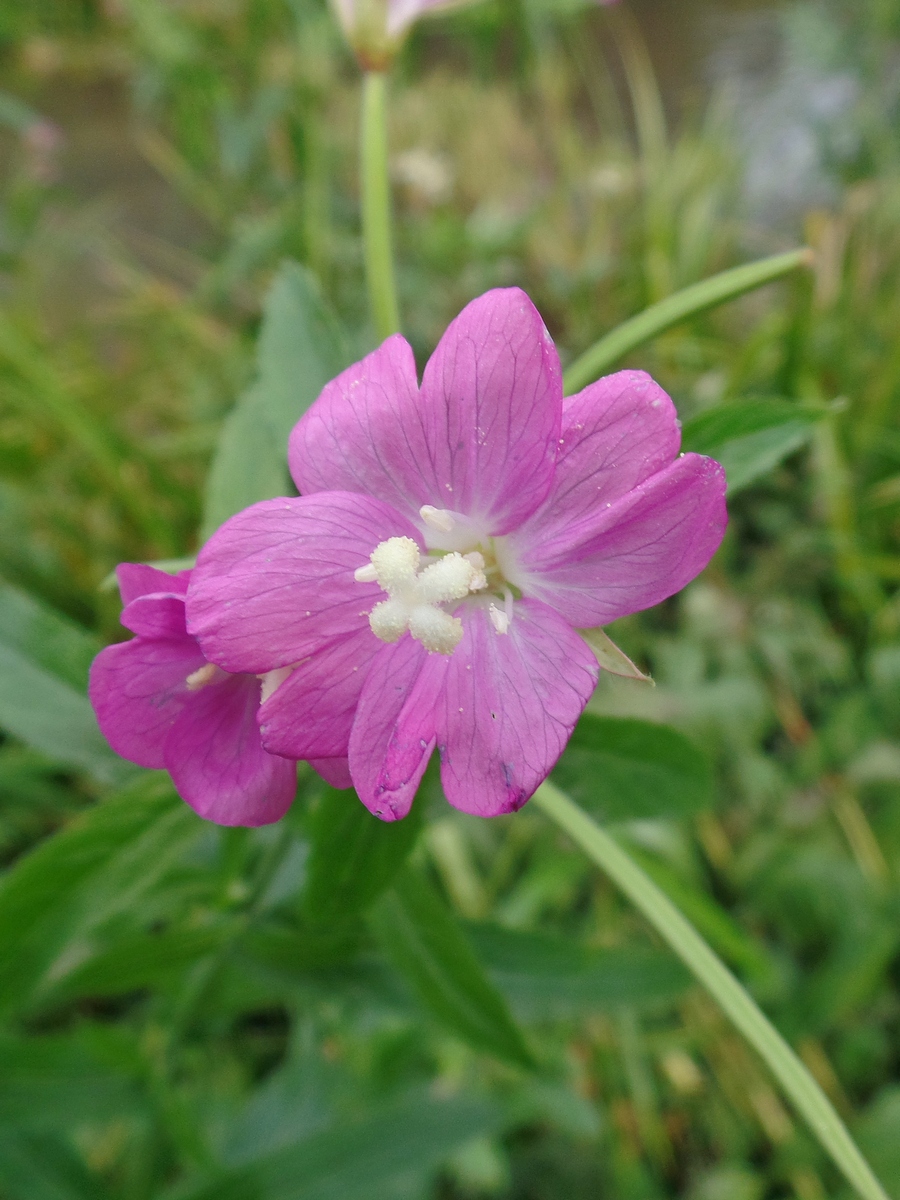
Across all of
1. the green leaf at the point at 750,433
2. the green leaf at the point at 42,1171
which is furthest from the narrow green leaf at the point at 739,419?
the green leaf at the point at 42,1171

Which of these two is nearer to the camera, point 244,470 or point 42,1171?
point 244,470

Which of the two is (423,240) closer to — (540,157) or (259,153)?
(259,153)

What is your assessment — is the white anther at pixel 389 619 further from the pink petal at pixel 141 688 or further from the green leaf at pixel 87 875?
the green leaf at pixel 87 875

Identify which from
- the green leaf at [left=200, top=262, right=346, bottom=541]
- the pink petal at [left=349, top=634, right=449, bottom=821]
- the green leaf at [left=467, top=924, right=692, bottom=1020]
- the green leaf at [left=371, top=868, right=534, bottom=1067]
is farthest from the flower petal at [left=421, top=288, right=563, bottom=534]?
the green leaf at [left=467, top=924, right=692, bottom=1020]

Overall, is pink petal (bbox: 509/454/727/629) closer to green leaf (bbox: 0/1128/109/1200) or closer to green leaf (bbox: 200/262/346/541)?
green leaf (bbox: 200/262/346/541)

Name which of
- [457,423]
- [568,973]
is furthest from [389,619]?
[568,973]

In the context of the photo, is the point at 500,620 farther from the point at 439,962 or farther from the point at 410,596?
the point at 439,962
